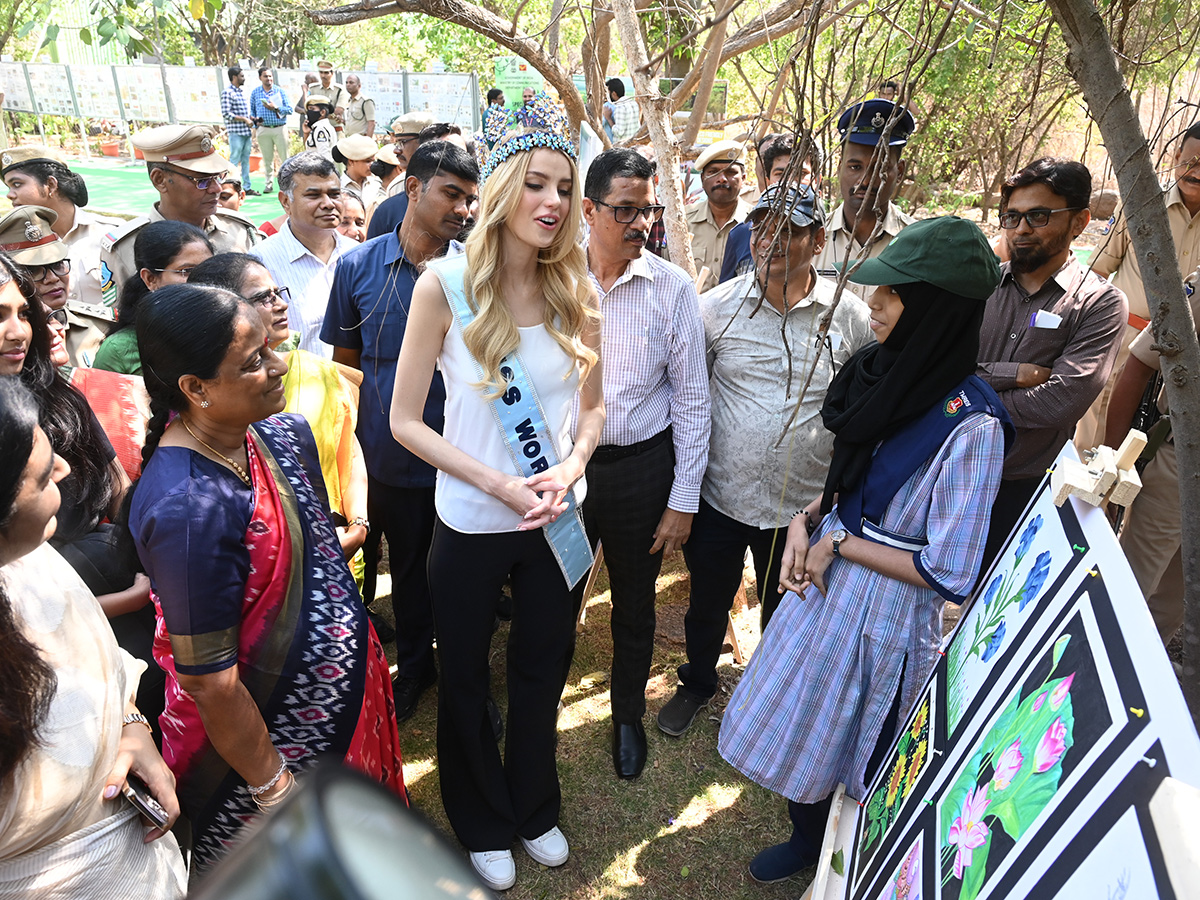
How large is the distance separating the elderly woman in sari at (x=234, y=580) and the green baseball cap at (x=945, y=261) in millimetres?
1364

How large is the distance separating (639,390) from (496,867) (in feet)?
4.99

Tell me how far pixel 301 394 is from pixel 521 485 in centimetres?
96

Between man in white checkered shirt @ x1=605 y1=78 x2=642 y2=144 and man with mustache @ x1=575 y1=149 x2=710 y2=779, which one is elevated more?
man in white checkered shirt @ x1=605 y1=78 x2=642 y2=144

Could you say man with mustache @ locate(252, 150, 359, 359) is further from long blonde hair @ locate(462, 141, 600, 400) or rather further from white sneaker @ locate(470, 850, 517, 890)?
white sneaker @ locate(470, 850, 517, 890)

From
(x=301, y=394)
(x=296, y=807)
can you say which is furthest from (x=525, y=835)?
(x=296, y=807)

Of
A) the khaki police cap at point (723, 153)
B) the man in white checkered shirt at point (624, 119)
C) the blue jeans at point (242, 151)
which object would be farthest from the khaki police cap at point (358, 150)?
the blue jeans at point (242, 151)

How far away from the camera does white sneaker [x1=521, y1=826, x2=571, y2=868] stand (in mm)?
2473

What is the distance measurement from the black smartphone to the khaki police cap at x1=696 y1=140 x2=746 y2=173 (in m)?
4.28

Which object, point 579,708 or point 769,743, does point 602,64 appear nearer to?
point 579,708

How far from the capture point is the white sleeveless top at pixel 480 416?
2.10 meters

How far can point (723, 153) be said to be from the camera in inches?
188

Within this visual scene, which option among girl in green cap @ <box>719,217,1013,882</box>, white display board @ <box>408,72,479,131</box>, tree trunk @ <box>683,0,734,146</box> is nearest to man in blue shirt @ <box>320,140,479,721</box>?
girl in green cap @ <box>719,217,1013,882</box>

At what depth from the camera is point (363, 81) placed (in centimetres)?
1574

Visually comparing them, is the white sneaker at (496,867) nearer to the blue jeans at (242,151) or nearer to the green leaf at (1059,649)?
the green leaf at (1059,649)
